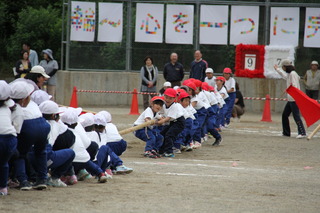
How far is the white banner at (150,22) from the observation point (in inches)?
1081

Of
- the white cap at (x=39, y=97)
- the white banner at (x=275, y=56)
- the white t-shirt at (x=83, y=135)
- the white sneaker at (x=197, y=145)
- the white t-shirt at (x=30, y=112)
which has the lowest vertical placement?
the white sneaker at (x=197, y=145)

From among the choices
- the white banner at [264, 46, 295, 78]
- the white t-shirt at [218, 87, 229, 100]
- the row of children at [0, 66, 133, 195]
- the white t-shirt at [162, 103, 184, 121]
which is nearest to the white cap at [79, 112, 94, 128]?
the row of children at [0, 66, 133, 195]

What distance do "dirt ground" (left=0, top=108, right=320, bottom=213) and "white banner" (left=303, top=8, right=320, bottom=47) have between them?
38.6ft

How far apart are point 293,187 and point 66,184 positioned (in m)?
3.06

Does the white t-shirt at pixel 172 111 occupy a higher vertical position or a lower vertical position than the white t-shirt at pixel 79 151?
higher

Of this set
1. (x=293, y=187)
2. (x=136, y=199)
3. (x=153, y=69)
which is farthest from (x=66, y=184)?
(x=153, y=69)

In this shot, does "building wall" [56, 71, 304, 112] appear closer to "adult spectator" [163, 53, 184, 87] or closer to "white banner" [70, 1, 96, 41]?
"white banner" [70, 1, 96, 41]

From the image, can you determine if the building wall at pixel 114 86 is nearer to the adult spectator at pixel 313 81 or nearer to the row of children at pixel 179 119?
the adult spectator at pixel 313 81

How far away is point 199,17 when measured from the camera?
2756cm

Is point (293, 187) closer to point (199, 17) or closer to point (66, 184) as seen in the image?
point (66, 184)

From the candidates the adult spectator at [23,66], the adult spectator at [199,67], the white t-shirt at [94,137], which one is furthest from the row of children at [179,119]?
the adult spectator at [23,66]

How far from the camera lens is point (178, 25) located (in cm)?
2744

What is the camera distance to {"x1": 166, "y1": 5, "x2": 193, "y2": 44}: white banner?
27422mm

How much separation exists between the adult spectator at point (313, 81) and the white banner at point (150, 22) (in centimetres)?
565
